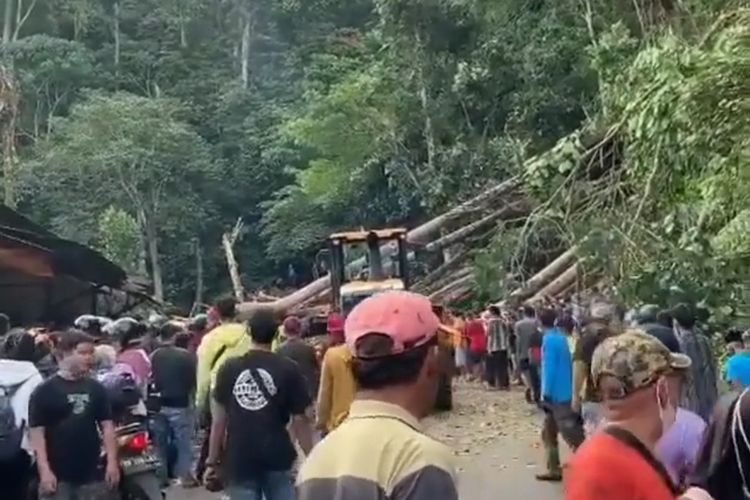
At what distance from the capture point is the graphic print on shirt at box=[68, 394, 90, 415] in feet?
26.2

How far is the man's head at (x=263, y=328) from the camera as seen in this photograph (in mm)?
7734

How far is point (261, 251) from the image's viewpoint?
5406cm

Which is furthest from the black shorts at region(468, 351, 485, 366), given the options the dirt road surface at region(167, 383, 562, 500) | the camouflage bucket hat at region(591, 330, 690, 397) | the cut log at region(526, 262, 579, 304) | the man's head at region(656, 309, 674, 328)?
the camouflage bucket hat at region(591, 330, 690, 397)

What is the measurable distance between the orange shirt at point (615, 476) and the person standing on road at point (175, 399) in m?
9.14

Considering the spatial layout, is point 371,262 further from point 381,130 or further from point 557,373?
point 381,130

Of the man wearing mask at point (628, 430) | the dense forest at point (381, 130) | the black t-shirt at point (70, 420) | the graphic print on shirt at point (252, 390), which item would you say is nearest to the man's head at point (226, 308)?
the black t-shirt at point (70, 420)

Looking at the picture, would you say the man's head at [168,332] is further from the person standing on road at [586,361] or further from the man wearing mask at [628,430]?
the man wearing mask at [628,430]

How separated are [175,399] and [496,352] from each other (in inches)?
503

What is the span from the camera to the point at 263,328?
7723mm

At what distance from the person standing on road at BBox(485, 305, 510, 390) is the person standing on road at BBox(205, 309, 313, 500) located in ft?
53.7

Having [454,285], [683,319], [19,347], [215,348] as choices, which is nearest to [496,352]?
[454,285]

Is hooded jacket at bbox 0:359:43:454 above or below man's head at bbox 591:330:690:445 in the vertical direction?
above

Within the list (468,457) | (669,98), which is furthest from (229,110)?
(669,98)

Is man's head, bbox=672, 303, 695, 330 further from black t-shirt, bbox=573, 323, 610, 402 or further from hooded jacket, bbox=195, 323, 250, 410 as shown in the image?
hooded jacket, bbox=195, 323, 250, 410
